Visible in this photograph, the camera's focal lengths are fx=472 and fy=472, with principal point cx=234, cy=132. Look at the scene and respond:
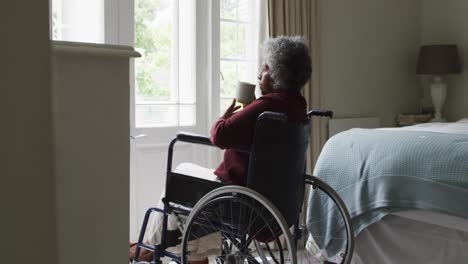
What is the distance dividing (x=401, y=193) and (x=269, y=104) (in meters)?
0.71

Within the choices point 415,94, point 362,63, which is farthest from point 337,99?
point 415,94

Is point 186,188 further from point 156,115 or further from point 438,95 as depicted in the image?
point 438,95

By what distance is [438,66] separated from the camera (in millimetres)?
3943

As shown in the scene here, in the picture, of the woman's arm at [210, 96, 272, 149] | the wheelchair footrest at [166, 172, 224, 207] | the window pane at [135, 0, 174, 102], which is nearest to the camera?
the woman's arm at [210, 96, 272, 149]

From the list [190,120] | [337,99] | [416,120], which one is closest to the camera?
[190,120]

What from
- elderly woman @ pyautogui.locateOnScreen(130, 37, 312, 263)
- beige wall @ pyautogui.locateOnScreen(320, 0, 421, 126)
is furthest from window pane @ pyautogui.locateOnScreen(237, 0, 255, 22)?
elderly woman @ pyautogui.locateOnScreen(130, 37, 312, 263)

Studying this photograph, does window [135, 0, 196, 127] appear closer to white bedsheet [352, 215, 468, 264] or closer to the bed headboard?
the bed headboard

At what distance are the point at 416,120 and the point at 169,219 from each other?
8.98ft

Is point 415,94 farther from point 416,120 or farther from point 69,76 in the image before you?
point 69,76

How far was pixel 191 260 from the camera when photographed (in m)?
2.53

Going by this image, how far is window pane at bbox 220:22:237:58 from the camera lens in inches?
125

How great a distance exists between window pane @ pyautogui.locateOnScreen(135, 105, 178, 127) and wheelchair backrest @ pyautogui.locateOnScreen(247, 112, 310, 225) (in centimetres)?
139

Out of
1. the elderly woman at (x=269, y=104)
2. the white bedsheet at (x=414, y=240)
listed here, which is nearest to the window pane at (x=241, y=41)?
the elderly woman at (x=269, y=104)

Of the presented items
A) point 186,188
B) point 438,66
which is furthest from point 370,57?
point 186,188
